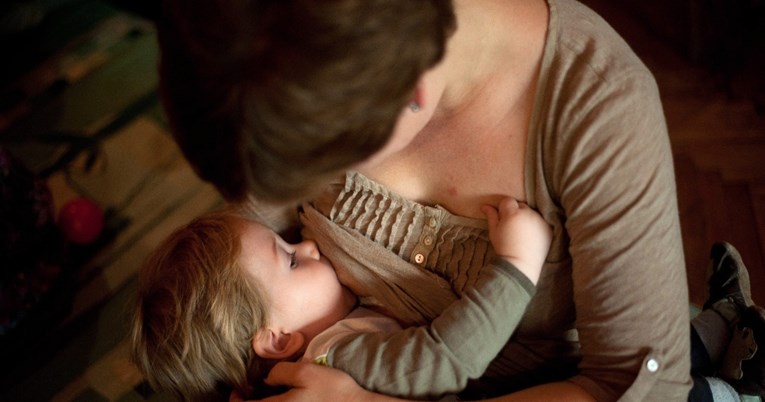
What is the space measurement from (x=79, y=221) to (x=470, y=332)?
1.42 metres

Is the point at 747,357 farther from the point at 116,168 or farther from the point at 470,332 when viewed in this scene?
the point at 116,168

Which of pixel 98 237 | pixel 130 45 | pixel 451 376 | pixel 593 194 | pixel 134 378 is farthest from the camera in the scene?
pixel 130 45

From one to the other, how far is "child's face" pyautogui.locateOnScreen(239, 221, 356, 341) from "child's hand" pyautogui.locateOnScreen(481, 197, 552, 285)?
32 cm

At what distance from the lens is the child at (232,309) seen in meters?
1.04

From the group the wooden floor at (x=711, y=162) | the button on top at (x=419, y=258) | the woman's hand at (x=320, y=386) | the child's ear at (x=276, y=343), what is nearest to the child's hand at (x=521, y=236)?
the button on top at (x=419, y=258)

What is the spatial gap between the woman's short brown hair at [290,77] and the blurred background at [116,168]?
3.48 ft

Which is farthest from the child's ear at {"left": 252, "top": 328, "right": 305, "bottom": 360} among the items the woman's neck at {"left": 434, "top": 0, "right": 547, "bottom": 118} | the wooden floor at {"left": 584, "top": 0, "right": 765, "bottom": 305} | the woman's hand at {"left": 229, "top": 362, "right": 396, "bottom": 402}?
the wooden floor at {"left": 584, "top": 0, "right": 765, "bottom": 305}

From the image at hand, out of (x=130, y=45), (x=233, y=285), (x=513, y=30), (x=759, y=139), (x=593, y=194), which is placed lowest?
(x=130, y=45)

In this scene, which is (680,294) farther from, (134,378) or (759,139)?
(134,378)

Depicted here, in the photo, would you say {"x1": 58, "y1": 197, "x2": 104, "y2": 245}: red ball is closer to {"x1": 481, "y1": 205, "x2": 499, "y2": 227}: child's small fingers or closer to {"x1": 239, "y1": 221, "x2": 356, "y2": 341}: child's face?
{"x1": 239, "y1": 221, "x2": 356, "y2": 341}: child's face

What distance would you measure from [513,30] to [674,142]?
3.71 ft

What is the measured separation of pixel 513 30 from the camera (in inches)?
32.1

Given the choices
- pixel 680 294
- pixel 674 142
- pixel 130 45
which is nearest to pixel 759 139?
pixel 674 142

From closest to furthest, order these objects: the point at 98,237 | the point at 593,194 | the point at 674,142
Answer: the point at 593,194, the point at 674,142, the point at 98,237
